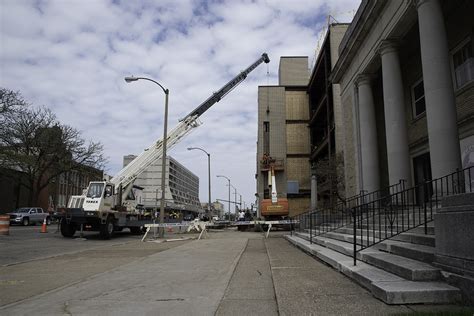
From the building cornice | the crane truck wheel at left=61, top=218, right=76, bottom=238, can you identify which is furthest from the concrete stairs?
the crane truck wheel at left=61, top=218, right=76, bottom=238

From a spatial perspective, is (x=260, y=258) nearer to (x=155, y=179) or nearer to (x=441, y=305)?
(x=441, y=305)

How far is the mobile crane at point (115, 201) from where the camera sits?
23094 millimetres

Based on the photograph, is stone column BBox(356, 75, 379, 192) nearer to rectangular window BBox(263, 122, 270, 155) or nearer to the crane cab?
the crane cab

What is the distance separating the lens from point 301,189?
55.8 metres

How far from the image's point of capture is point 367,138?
18797 millimetres

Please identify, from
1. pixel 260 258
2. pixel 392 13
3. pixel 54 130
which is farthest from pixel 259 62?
pixel 260 258

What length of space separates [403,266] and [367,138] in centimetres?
1294

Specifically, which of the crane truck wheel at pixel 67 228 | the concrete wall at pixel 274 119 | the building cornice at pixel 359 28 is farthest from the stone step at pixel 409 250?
the concrete wall at pixel 274 119

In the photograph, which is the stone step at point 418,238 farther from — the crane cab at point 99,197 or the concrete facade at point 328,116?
the concrete facade at point 328,116

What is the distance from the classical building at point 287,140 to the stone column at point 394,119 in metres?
39.6

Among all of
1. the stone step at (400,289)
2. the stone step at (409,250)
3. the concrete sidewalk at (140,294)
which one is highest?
the stone step at (409,250)

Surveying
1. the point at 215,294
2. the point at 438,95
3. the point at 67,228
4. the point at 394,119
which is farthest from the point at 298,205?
the point at 215,294

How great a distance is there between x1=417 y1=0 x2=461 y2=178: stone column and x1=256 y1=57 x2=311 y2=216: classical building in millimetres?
43302

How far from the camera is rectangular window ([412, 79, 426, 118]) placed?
1695cm
